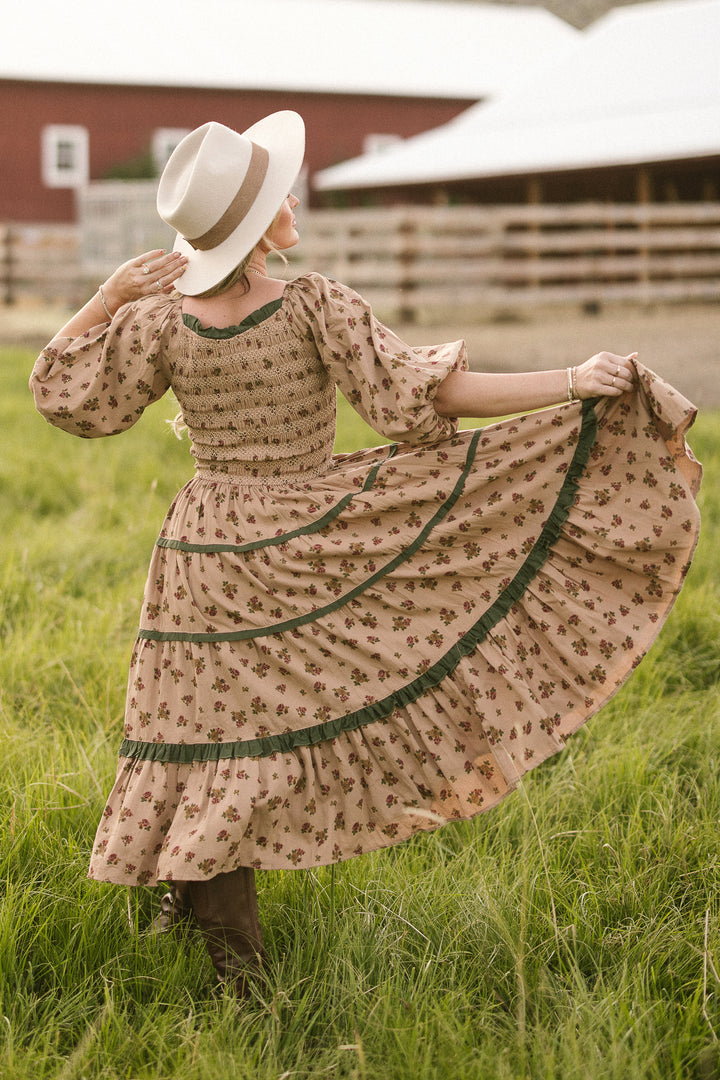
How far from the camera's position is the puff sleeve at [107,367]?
2430 mm

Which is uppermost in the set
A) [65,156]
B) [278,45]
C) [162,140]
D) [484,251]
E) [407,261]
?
[278,45]

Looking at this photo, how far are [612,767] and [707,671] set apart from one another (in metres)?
0.89

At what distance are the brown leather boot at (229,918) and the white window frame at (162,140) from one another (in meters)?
24.4

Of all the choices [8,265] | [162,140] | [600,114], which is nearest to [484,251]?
[600,114]

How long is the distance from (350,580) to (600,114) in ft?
59.6

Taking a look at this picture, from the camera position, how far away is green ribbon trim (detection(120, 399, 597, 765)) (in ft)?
7.69

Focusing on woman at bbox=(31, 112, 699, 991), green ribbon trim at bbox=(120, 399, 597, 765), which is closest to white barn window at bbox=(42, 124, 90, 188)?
woman at bbox=(31, 112, 699, 991)

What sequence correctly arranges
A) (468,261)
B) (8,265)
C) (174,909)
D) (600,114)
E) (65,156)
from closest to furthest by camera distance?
1. (174,909)
2. (468,261)
3. (8,265)
4. (600,114)
5. (65,156)

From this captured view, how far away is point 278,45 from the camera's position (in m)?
26.9

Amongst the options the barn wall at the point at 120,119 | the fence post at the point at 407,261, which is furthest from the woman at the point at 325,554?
the barn wall at the point at 120,119

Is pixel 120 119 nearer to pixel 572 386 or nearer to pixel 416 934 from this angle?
pixel 572 386

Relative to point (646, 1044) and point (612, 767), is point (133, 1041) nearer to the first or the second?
point (646, 1044)

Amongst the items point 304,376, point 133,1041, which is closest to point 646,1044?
point 133,1041

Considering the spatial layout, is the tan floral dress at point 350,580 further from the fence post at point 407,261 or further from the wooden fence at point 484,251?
the fence post at point 407,261
